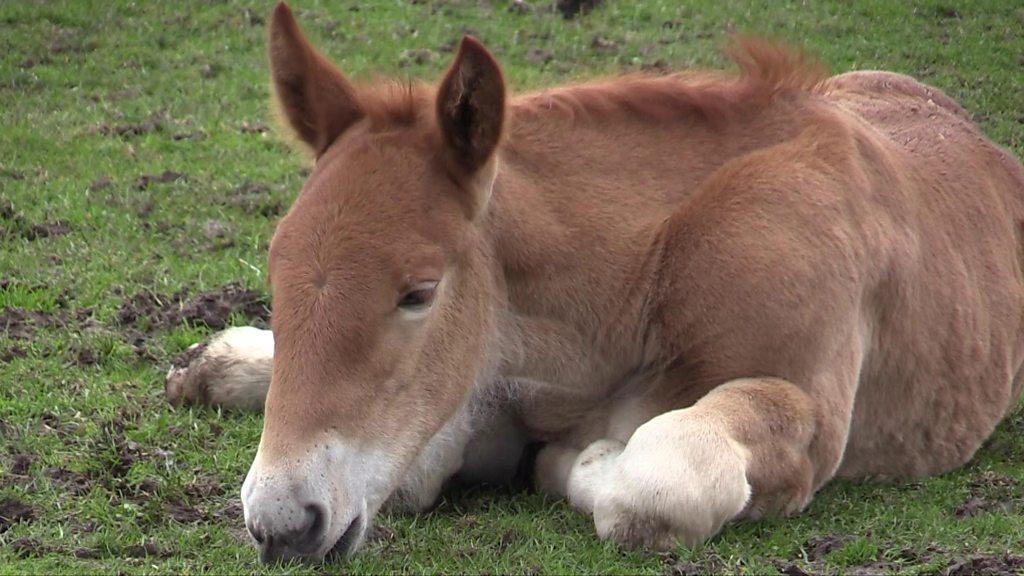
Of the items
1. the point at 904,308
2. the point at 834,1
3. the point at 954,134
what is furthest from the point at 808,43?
the point at 904,308

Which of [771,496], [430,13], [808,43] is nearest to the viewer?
[771,496]

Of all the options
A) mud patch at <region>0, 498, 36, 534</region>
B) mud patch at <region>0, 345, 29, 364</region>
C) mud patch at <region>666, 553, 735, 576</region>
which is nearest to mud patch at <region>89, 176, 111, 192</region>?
mud patch at <region>0, 345, 29, 364</region>

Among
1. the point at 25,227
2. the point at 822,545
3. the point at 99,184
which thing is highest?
the point at 822,545

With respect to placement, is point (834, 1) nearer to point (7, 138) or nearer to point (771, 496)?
point (7, 138)

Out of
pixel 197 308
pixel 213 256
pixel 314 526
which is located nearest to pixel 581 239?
pixel 314 526

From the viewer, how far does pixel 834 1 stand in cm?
1533

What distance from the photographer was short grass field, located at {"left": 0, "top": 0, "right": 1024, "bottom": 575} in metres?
4.85

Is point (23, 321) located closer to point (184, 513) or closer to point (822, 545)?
point (184, 513)

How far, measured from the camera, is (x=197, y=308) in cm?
755

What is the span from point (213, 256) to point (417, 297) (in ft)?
14.3

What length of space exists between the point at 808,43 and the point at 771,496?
9.52m

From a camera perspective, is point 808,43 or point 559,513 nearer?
point 559,513

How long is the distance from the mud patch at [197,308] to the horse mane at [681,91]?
2510 millimetres

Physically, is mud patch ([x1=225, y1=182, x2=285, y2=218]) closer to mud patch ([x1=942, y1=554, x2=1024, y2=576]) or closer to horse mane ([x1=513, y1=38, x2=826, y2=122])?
horse mane ([x1=513, y1=38, x2=826, y2=122])
